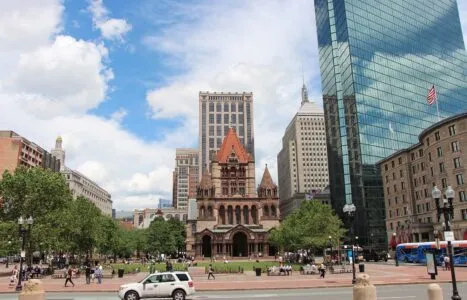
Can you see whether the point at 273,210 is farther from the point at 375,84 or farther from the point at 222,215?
the point at 375,84

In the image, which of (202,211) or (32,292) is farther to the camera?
(202,211)

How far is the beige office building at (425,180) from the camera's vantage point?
63.0 m

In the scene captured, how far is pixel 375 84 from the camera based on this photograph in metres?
100

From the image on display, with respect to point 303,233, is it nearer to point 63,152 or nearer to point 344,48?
point 344,48

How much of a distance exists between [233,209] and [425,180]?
5333 centimetres

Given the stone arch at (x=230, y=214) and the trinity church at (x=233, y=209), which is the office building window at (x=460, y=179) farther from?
the stone arch at (x=230, y=214)

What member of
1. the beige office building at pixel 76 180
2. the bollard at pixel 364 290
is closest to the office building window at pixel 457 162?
the bollard at pixel 364 290

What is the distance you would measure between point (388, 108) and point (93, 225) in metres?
71.9

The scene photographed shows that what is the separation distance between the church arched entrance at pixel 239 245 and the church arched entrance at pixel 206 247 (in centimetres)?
660

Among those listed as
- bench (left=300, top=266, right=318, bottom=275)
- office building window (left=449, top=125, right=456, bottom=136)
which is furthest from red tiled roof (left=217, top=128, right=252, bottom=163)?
bench (left=300, top=266, right=318, bottom=275)

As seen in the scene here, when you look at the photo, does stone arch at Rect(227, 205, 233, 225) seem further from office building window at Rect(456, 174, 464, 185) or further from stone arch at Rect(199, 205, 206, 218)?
office building window at Rect(456, 174, 464, 185)

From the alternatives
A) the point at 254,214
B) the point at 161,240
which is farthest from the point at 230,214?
the point at 161,240

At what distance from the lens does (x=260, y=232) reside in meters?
109

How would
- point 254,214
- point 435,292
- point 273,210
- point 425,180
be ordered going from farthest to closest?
point 254,214, point 273,210, point 425,180, point 435,292
